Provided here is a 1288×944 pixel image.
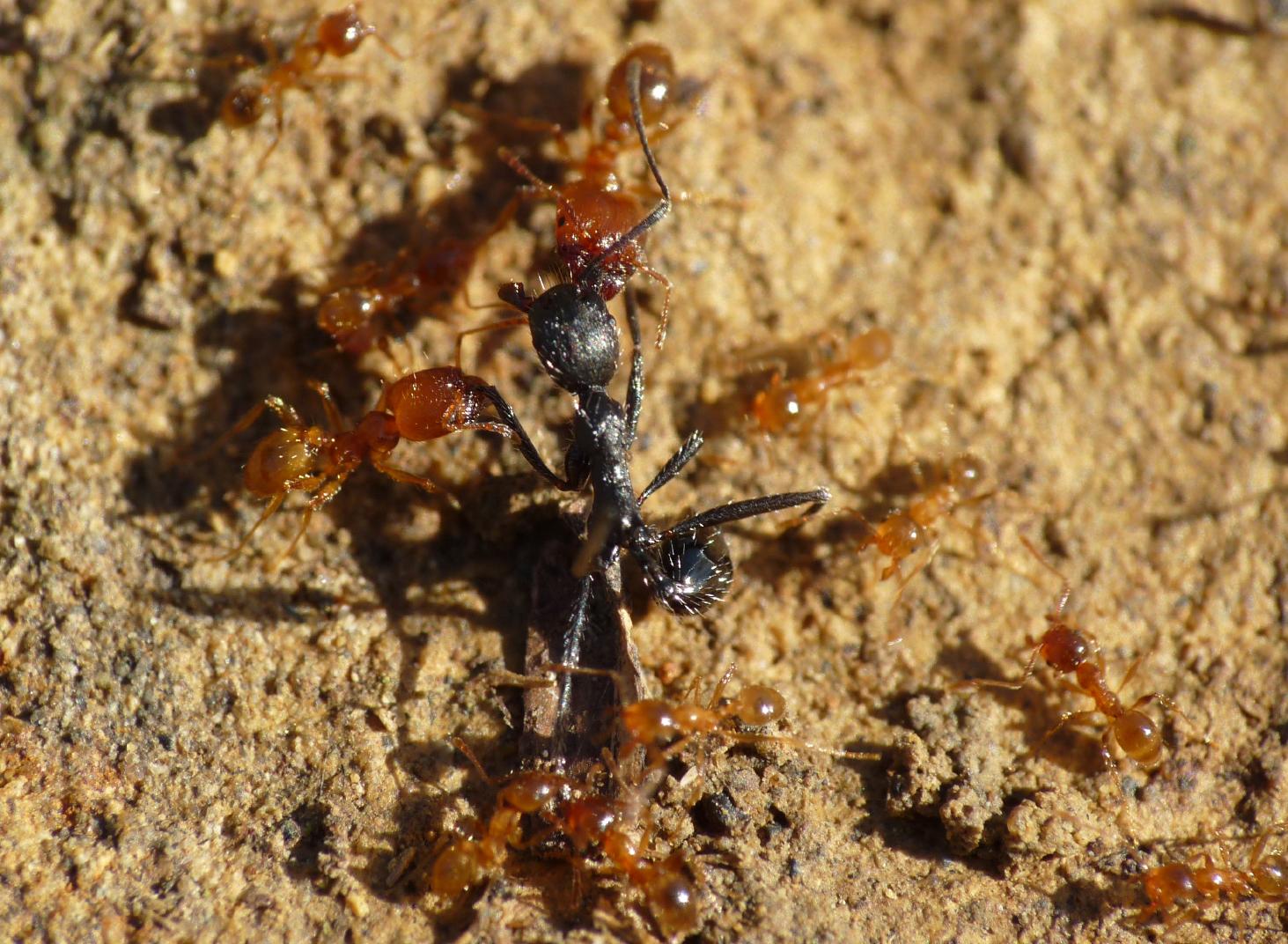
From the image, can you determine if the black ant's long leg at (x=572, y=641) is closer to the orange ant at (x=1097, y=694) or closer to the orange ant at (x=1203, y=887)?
the orange ant at (x=1097, y=694)

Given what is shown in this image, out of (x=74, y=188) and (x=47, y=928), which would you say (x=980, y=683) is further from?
(x=74, y=188)

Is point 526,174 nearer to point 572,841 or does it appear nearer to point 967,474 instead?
point 967,474

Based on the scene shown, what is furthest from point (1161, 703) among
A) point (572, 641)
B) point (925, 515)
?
point (572, 641)

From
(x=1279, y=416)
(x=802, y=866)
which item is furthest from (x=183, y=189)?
(x=1279, y=416)

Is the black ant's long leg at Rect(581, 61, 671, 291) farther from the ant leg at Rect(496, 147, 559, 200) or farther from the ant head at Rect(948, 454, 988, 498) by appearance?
the ant head at Rect(948, 454, 988, 498)

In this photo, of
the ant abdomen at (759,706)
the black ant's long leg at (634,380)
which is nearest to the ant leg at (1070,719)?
the ant abdomen at (759,706)

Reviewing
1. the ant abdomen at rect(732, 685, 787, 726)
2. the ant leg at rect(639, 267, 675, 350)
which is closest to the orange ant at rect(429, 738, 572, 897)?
the ant abdomen at rect(732, 685, 787, 726)
